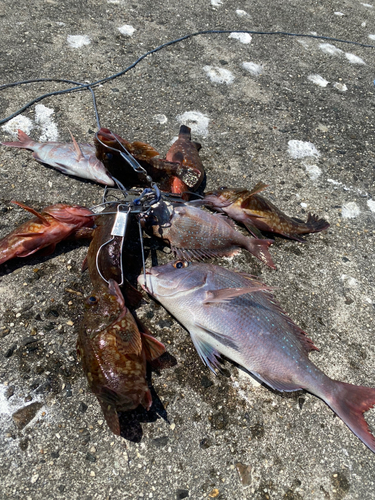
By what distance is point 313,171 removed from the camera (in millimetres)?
4684

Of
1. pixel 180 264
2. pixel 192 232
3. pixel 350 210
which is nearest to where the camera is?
pixel 180 264

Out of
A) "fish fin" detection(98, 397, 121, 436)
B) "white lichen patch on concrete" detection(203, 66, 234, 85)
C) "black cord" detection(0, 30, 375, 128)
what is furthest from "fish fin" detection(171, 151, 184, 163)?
"fish fin" detection(98, 397, 121, 436)

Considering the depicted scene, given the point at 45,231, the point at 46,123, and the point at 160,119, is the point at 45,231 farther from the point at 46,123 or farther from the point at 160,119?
the point at 160,119

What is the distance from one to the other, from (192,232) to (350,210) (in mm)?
2212

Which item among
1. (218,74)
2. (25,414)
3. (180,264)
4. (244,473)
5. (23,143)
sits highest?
(218,74)

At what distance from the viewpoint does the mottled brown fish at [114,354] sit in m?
2.30

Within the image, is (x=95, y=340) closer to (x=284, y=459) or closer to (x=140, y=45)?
(x=284, y=459)

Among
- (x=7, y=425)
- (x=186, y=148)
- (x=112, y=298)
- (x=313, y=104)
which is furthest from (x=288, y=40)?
(x=7, y=425)

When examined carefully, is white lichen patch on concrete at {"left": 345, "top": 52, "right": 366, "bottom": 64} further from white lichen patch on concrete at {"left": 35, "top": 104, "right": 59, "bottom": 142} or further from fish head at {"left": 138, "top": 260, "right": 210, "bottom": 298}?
fish head at {"left": 138, "top": 260, "right": 210, "bottom": 298}

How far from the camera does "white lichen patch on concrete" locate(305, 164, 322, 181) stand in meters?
4.62

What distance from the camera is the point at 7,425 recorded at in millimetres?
2461

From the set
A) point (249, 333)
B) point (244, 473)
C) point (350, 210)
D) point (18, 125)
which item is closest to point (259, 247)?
point (249, 333)

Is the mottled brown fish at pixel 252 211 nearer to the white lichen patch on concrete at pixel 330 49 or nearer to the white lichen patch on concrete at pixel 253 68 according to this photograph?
the white lichen patch on concrete at pixel 253 68

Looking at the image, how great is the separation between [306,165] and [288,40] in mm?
3683
